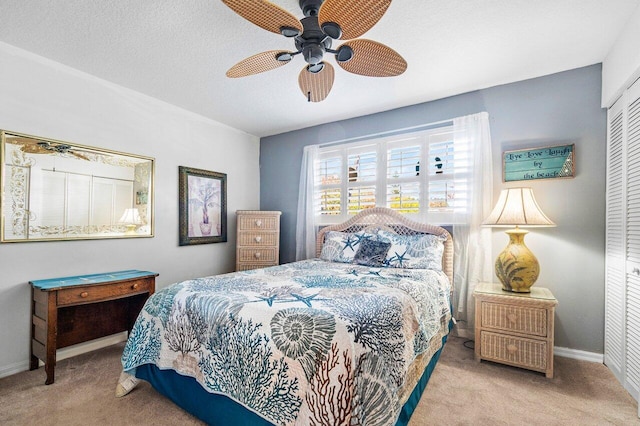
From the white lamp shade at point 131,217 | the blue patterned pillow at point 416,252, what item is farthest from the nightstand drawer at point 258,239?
the blue patterned pillow at point 416,252

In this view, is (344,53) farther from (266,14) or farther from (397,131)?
(397,131)

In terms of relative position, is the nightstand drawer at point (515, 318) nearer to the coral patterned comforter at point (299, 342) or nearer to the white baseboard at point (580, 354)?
the coral patterned comforter at point (299, 342)

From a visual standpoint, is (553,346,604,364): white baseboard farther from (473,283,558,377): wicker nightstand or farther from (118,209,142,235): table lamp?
(118,209,142,235): table lamp

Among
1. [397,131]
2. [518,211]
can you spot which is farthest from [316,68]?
[518,211]

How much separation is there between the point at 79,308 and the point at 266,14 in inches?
115

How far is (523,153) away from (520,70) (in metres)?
0.73

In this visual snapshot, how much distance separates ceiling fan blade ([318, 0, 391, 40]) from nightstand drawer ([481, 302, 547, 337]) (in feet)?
7.38

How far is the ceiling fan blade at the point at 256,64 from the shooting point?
6.15 ft

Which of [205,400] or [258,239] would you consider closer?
[205,400]

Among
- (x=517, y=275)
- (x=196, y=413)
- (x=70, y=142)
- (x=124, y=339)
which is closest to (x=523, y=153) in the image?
(x=517, y=275)

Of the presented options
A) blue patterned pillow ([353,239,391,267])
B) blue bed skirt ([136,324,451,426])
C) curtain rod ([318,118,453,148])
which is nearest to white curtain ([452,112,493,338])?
curtain rod ([318,118,453,148])

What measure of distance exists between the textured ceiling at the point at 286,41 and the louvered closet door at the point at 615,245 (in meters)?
0.66

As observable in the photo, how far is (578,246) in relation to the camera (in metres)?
2.55

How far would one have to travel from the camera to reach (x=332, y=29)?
1.58 metres
